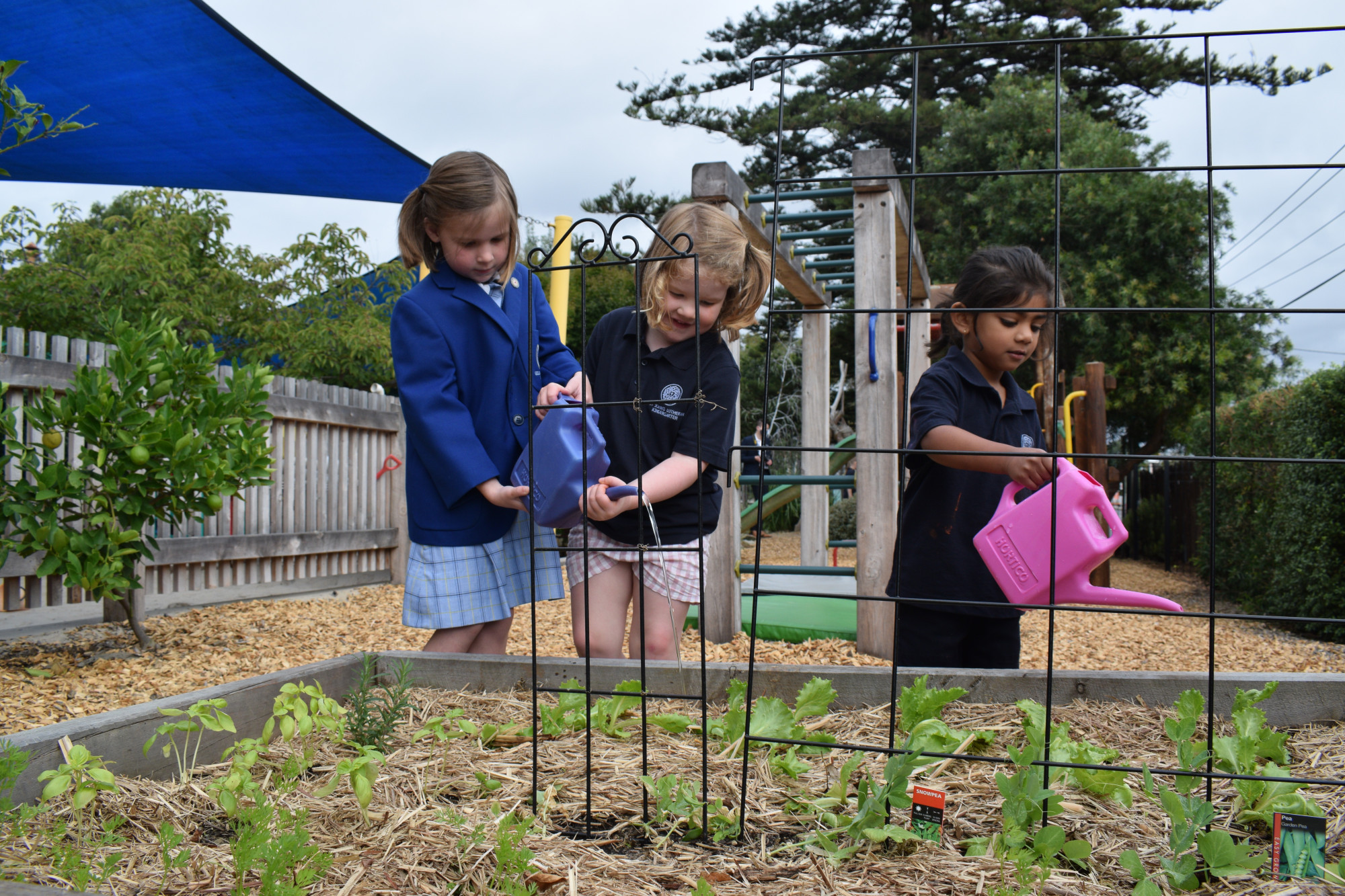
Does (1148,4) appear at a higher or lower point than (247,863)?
higher

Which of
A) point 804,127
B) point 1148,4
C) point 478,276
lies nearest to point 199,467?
point 478,276

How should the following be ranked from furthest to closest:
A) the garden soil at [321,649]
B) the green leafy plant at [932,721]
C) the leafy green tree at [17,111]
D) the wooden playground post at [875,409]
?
the wooden playground post at [875,409] → the garden soil at [321,649] → the leafy green tree at [17,111] → the green leafy plant at [932,721]

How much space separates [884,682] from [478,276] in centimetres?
126

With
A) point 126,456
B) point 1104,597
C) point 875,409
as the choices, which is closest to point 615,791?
point 1104,597

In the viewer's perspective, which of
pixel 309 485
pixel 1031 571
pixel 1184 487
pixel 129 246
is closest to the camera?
pixel 1031 571

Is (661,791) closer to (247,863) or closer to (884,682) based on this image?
(247,863)

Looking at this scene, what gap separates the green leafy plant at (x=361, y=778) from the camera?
1232 mm

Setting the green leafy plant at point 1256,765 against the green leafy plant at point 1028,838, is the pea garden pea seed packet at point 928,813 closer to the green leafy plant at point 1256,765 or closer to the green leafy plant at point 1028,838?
the green leafy plant at point 1028,838

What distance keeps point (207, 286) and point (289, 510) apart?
9.87ft

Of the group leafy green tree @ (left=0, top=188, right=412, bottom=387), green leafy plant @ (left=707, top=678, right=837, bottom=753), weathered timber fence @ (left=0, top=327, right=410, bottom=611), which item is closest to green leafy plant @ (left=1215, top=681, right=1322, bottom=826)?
green leafy plant @ (left=707, top=678, right=837, bottom=753)

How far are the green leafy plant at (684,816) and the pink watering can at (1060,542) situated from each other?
2.08 ft

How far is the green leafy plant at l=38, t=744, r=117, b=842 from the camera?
44.6 inches

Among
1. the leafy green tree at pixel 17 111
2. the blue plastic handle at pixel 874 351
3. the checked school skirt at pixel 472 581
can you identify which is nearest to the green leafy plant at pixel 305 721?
the checked school skirt at pixel 472 581

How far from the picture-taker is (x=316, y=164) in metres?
5.62
